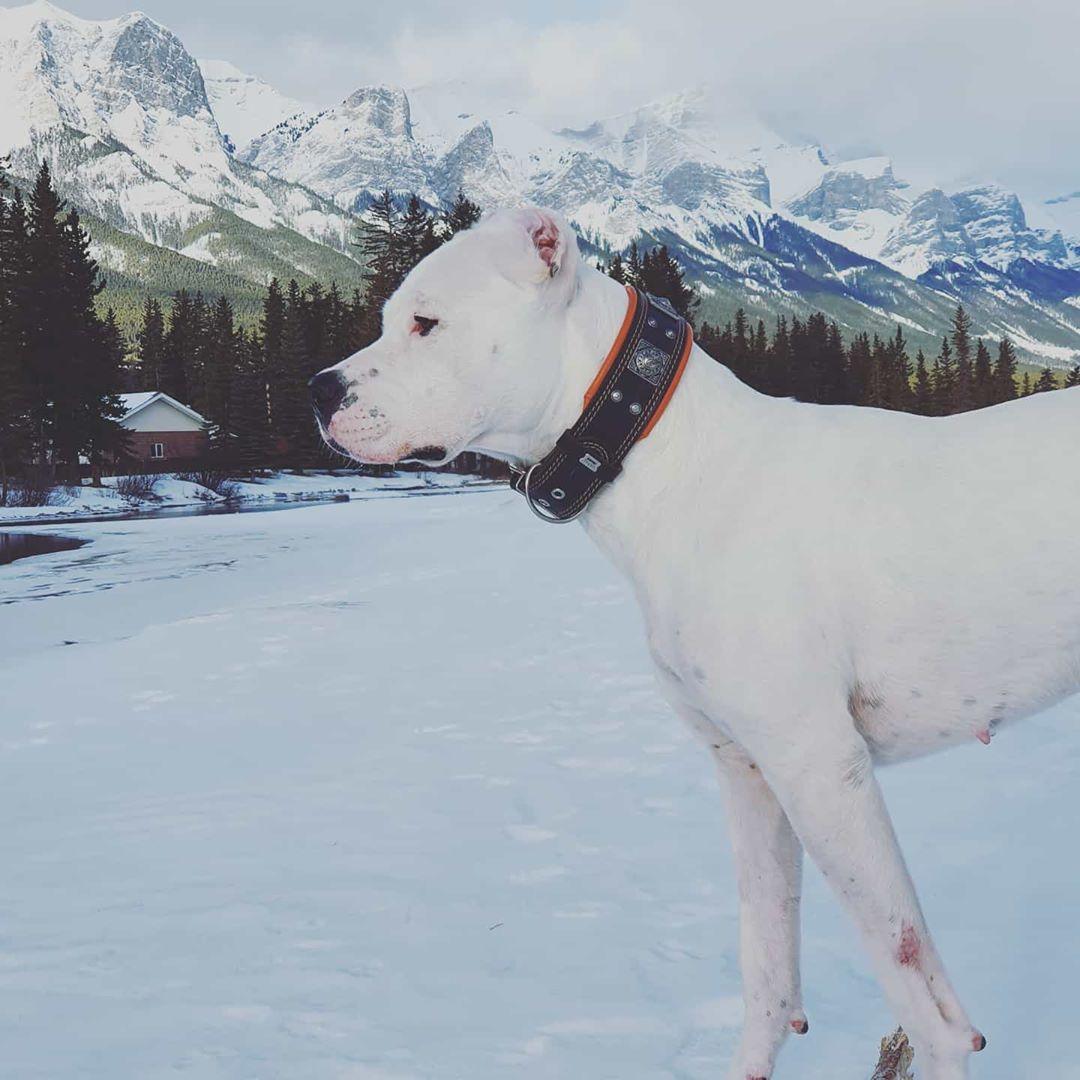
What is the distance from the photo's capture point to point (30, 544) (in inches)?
858

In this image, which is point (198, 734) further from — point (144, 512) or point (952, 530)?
point (144, 512)

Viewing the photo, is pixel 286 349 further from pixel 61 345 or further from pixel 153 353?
pixel 153 353

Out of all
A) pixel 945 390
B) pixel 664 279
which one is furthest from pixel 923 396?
pixel 664 279

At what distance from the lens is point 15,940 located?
11.3 ft

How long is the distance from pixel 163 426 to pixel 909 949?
8597cm

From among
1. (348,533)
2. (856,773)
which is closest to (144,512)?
(348,533)

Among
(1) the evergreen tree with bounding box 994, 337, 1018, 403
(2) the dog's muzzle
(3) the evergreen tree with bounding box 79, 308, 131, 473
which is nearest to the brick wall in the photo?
(3) the evergreen tree with bounding box 79, 308, 131, 473

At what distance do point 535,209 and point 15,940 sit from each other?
314 cm

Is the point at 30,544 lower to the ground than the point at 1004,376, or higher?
lower

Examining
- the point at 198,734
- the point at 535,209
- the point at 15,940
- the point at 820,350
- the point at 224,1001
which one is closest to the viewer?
the point at 535,209

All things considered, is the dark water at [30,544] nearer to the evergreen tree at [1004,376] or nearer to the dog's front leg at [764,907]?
the dog's front leg at [764,907]

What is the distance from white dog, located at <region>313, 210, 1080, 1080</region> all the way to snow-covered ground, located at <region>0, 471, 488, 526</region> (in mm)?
31624

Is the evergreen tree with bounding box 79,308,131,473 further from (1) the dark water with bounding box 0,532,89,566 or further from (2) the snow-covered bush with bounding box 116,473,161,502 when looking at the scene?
(1) the dark water with bounding box 0,532,89,566

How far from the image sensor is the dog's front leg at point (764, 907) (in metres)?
2.59
